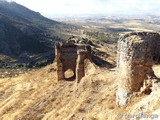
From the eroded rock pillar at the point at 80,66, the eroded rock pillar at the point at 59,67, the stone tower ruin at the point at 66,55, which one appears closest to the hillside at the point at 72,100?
the eroded rock pillar at the point at 59,67

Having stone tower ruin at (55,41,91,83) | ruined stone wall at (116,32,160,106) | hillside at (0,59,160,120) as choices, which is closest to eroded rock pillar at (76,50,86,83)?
hillside at (0,59,160,120)

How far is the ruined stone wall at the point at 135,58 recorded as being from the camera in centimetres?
2441

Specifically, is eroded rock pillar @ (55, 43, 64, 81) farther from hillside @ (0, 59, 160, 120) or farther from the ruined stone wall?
the ruined stone wall

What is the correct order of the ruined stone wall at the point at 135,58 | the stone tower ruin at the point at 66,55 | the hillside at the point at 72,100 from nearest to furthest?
the ruined stone wall at the point at 135,58 → the hillside at the point at 72,100 → the stone tower ruin at the point at 66,55

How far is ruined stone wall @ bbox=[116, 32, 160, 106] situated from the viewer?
24406 mm

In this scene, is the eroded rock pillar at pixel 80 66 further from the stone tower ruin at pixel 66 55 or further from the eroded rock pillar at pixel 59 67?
the eroded rock pillar at pixel 59 67

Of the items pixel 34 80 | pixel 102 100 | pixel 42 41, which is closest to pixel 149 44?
pixel 102 100

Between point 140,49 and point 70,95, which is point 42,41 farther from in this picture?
point 140,49

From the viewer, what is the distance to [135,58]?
24.7 metres

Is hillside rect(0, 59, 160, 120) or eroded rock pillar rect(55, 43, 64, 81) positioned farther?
eroded rock pillar rect(55, 43, 64, 81)

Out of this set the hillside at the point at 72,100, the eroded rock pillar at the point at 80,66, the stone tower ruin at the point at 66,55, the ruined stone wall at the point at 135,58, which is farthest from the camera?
the stone tower ruin at the point at 66,55

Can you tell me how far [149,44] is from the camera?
24.6m

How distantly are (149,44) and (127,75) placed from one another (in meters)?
2.75

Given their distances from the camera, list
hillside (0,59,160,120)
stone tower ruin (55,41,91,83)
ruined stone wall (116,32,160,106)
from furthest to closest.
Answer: stone tower ruin (55,41,91,83) < hillside (0,59,160,120) < ruined stone wall (116,32,160,106)
